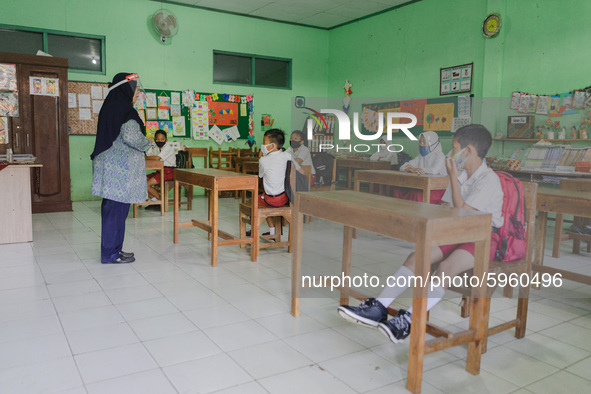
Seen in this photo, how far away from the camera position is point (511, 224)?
2.28 meters

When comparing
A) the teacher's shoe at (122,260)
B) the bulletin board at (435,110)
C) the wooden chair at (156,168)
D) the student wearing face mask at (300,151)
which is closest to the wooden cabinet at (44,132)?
the wooden chair at (156,168)

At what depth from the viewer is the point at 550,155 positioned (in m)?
5.41

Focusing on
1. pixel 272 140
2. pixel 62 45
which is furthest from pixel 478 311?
pixel 62 45

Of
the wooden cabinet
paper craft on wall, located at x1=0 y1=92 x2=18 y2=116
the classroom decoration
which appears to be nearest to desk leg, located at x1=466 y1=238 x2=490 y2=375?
the classroom decoration

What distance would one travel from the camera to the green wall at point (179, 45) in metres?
6.77

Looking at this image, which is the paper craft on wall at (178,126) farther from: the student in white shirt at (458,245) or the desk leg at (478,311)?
the desk leg at (478,311)

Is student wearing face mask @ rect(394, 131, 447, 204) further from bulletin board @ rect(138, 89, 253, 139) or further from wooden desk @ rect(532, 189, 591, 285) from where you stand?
bulletin board @ rect(138, 89, 253, 139)

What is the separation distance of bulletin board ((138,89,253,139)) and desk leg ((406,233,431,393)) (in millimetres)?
6465

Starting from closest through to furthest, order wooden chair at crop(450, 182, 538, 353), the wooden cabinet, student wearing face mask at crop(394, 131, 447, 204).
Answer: wooden chair at crop(450, 182, 538, 353) → student wearing face mask at crop(394, 131, 447, 204) → the wooden cabinet

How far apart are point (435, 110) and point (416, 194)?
10.2 ft

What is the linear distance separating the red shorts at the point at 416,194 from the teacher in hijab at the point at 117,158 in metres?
2.28

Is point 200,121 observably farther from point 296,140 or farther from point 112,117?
point 112,117

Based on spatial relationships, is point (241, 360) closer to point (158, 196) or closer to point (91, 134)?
point (158, 196)

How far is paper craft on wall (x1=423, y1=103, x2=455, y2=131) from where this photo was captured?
668cm
